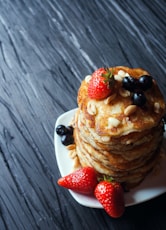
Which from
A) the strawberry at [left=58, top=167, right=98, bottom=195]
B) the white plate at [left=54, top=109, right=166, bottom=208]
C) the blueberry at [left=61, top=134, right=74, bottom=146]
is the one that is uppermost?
the blueberry at [left=61, top=134, right=74, bottom=146]

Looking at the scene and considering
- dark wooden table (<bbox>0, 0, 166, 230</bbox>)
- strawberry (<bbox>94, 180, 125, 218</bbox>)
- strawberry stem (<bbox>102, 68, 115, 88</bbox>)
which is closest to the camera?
strawberry stem (<bbox>102, 68, 115, 88</bbox>)

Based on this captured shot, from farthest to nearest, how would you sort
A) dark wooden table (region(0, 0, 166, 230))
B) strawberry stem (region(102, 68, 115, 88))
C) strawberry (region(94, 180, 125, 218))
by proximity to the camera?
dark wooden table (region(0, 0, 166, 230))
strawberry (region(94, 180, 125, 218))
strawberry stem (region(102, 68, 115, 88))

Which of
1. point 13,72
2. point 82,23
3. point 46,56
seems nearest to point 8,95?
point 13,72

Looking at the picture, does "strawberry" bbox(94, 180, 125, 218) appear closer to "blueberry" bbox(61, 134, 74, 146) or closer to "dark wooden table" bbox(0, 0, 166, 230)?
"dark wooden table" bbox(0, 0, 166, 230)

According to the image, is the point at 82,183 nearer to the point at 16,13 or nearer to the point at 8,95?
the point at 8,95

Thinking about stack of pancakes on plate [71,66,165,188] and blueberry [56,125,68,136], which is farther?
blueberry [56,125,68,136]

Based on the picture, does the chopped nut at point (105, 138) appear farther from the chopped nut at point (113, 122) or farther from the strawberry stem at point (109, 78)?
the strawberry stem at point (109, 78)

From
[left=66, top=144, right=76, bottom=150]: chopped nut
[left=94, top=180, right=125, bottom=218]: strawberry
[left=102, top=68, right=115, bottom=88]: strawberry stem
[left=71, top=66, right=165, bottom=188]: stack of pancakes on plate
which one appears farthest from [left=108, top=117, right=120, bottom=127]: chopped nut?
[left=66, top=144, right=76, bottom=150]: chopped nut

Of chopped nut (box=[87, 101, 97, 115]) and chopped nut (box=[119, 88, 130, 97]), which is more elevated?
chopped nut (box=[87, 101, 97, 115])
